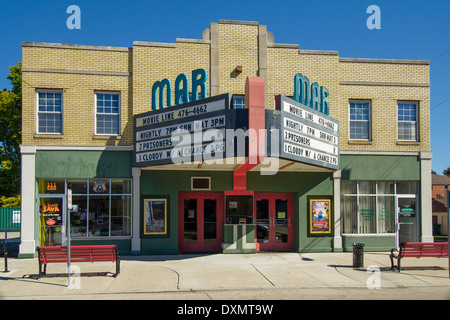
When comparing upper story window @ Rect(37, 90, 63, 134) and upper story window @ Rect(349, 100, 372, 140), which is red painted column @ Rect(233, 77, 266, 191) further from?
upper story window @ Rect(37, 90, 63, 134)

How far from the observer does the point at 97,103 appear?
15.8 meters

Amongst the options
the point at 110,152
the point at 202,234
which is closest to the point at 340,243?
the point at 202,234

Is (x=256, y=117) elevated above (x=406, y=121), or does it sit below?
below

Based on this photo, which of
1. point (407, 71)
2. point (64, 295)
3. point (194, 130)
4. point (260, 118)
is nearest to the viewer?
point (64, 295)

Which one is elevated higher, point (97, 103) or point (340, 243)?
point (97, 103)

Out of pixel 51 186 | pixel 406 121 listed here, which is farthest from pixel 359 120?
pixel 51 186

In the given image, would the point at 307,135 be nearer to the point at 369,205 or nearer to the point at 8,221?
the point at 369,205

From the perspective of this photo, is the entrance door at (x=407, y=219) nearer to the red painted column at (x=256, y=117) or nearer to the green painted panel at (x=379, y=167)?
the green painted panel at (x=379, y=167)

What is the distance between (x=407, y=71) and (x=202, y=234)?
38.1 ft

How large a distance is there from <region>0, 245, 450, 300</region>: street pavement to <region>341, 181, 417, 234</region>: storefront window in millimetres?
2144

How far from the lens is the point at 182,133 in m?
13.2

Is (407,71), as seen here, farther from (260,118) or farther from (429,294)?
(429,294)

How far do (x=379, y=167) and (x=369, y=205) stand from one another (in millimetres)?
1712

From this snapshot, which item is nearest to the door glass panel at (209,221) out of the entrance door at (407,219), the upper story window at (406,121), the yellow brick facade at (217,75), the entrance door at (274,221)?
the entrance door at (274,221)
